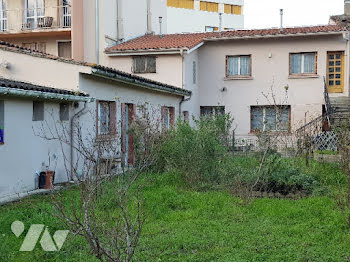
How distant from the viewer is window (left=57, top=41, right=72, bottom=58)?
26.3m

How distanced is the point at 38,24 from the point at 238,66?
10.7 m

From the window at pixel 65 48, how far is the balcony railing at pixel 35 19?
1.04 metres

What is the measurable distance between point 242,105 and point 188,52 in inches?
176

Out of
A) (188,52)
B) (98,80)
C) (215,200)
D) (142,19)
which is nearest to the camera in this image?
(215,200)

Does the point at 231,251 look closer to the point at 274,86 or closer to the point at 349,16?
the point at 274,86

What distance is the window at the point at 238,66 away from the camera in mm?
26094

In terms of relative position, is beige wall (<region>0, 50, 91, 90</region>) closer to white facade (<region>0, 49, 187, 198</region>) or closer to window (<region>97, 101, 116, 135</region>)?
white facade (<region>0, 49, 187, 198</region>)

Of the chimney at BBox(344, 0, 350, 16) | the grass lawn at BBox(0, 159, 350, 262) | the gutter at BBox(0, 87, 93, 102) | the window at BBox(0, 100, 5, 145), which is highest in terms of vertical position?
the chimney at BBox(344, 0, 350, 16)

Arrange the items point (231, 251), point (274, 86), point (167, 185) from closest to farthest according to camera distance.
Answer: point (231, 251)
point (167, 185)
point (274, 86)

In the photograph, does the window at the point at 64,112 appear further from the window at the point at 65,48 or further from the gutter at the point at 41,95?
the window at the point at 65,48

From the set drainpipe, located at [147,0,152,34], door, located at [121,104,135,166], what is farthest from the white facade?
drainpipe, located at [147,0,152,34]

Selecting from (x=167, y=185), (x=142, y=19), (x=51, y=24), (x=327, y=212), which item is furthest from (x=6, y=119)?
(x=142, y=19)

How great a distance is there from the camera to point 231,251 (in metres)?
7.17

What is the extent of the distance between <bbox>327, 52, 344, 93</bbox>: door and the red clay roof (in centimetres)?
146
